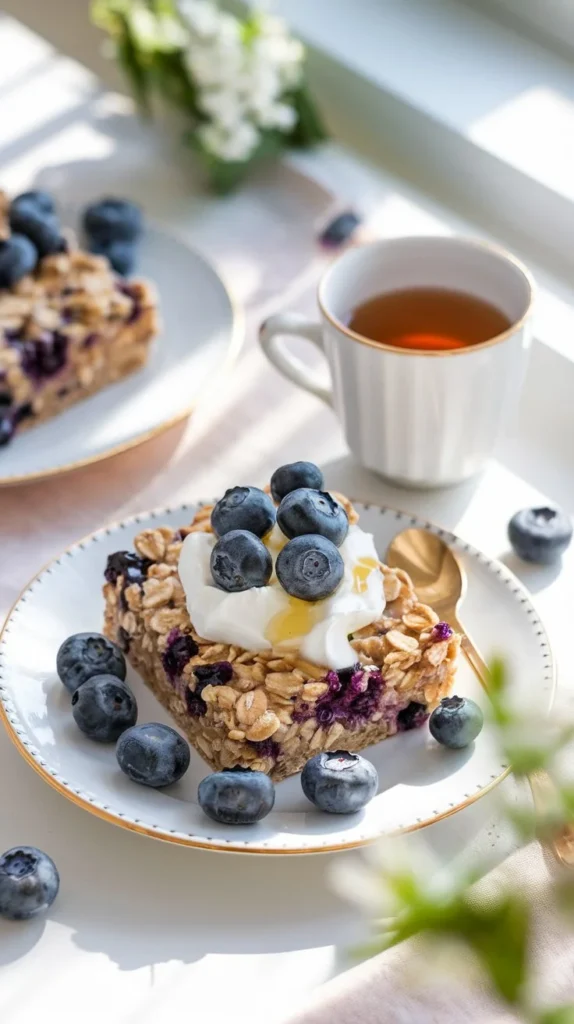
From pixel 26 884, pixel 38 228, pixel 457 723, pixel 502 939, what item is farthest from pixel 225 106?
pixel 502 939

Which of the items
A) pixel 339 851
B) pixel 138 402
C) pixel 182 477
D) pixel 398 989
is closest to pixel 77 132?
pixel 138 402

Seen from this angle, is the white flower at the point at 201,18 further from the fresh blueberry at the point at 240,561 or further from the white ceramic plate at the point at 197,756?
the fresh blueberry at the point at 240,561

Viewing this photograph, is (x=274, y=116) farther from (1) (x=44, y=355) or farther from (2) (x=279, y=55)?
(1) (x=44, y=355)

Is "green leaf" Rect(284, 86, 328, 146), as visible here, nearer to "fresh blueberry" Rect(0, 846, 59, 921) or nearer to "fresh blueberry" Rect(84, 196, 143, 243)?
"fresh blueberry" Rect(84, 196, 143, 243)

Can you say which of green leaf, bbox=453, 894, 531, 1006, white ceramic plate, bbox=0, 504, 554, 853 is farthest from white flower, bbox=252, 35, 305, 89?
green leaf, bbox=453, 894, 531, 1006

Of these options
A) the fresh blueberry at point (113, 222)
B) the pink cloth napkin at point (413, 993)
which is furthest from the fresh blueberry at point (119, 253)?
the pink cloth napkin at point (413, 993)

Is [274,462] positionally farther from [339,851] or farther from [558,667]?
[339,851]
